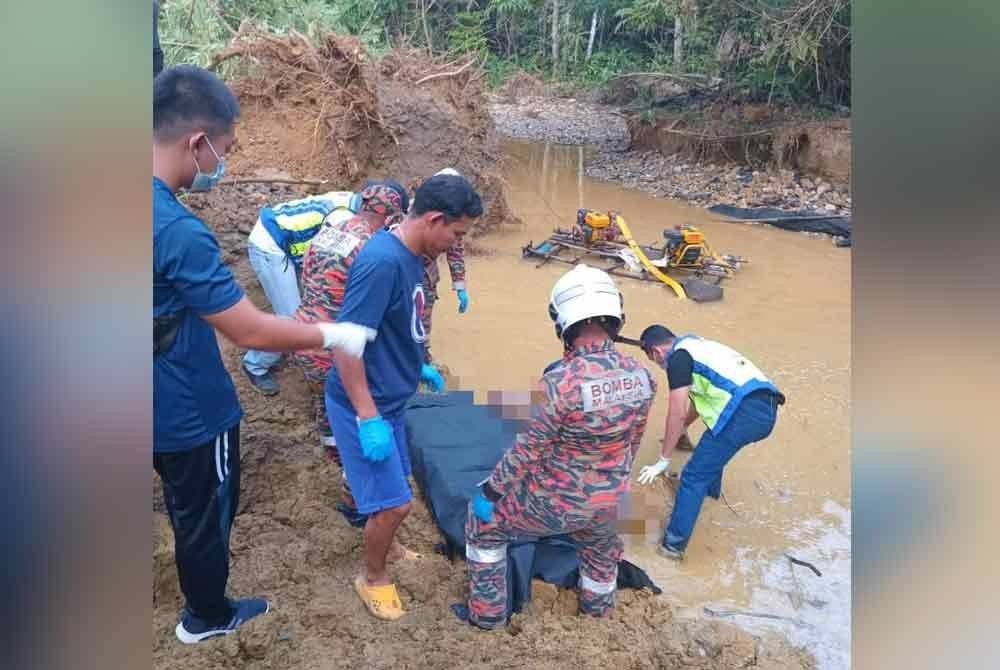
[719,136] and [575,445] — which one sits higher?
[719,136]

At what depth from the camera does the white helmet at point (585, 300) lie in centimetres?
284

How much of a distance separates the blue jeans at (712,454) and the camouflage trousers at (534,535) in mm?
888

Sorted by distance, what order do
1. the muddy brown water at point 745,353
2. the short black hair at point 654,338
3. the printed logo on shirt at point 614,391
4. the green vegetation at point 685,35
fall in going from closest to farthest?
the printed logo on shirt at point 614,391 < the muddy brown water at point 745,353 < the short black hair at point 654,338 < the green vegetation at point 685,35

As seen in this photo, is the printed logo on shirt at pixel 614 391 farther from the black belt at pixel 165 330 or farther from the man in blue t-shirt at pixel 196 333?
the black belt at pixel 165 330

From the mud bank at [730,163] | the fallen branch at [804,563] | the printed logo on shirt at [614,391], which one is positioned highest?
the mud bank at [730,163]

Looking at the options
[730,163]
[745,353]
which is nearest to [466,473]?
[745,353]

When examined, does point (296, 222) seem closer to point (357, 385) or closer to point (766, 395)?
point (357, 385)

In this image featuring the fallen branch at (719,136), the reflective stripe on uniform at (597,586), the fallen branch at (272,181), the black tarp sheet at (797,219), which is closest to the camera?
the reflective stripe on uniform at (597,586)

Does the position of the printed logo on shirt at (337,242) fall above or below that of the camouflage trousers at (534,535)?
above

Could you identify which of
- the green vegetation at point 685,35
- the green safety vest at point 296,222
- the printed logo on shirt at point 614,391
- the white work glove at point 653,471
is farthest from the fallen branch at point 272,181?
the printed logo on shirt at point 614,391

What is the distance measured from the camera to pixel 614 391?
9.17 ft

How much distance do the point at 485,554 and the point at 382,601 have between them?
19.6 inches

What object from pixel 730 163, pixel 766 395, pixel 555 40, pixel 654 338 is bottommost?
pixel 766 395
